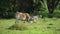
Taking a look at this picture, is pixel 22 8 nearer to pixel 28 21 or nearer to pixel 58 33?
pixel 28 21

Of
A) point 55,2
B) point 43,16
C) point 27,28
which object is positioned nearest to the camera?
point 27,28

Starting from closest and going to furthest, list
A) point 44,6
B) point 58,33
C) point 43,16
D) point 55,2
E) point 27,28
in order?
point 58,33, point 27,28, point 43,16, point 44,6, point 55,2

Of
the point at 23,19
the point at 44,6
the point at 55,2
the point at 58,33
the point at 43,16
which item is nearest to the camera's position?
the point at 58,33

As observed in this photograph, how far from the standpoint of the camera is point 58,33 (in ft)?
42.9

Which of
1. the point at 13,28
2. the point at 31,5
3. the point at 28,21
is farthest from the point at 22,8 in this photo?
the point at 13,28

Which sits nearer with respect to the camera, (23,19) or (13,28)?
(13,28)

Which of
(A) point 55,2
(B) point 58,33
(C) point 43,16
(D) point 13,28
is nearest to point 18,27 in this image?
(D) point 13,28

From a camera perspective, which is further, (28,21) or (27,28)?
(28,21)

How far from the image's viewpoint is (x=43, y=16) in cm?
2466

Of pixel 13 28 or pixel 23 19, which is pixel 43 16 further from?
pixel 13 28

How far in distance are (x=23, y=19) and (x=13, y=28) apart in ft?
11.6

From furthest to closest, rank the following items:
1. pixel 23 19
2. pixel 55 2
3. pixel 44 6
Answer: pixel 55 2, pixel 44 6, pixel 23 19

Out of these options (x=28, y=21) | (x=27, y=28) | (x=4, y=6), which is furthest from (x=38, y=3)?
(x=27, y=28)

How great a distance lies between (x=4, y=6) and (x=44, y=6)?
498cm
